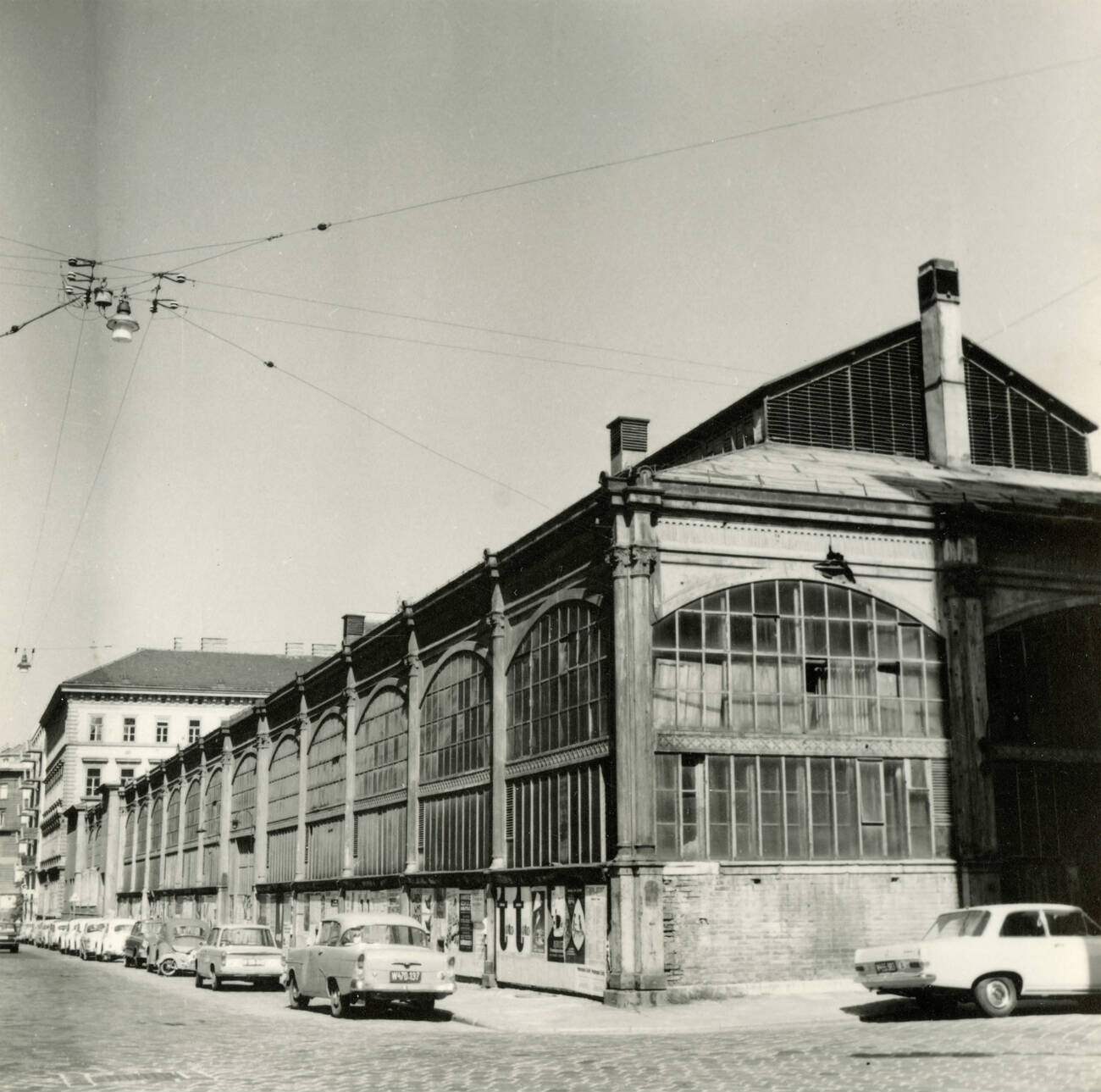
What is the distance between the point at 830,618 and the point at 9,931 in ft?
137

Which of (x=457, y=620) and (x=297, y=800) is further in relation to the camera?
(x=297, y=800)

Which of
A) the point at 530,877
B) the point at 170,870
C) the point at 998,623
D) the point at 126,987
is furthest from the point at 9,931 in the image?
the point at 998,623

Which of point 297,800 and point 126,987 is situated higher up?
point 297,800

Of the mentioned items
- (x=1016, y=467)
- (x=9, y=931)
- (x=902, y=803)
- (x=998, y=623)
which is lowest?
(x=9, y=931)

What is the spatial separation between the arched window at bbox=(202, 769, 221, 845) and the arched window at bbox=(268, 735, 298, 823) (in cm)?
782

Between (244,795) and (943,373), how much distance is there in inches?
1339

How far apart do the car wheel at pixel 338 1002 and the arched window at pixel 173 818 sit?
47.1 meters

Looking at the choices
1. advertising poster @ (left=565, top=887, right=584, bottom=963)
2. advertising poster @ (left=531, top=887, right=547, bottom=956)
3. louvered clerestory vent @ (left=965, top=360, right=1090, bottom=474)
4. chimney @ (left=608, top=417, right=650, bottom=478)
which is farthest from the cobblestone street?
louvered clerestory vent @ (left=965, top=360, right=1090, bottom=474)

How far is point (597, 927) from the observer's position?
2441cm

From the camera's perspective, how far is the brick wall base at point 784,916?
23719mm

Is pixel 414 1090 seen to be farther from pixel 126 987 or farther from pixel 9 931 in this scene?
pixel 9 931

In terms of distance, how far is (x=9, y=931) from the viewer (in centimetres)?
5462

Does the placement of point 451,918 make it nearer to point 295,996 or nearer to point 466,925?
point 466,925

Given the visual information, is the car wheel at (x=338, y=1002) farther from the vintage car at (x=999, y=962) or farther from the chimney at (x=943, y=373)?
the chimney at (x=943, y=373)
